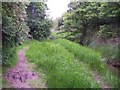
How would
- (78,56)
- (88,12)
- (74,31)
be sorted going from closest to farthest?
(78,56) < (88,12) < (74,31)

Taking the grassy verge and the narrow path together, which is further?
the grassy verge

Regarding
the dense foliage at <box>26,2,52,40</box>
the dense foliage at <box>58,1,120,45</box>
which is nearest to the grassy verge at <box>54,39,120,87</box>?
the dense foliage at <box>58,1,120,45</box>

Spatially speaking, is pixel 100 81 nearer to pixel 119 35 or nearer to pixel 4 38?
pixel 4 38

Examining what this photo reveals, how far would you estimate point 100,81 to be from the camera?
7953mm

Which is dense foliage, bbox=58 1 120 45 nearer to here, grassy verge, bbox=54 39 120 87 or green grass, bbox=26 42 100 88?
grassy verge, bbox=54 39 120 87

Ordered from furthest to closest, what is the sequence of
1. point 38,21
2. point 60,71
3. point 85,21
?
point 38,21, point 85,21, point 60,71

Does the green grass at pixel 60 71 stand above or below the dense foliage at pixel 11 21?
below

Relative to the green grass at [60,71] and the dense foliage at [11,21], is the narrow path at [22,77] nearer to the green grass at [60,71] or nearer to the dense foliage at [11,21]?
the green grass at [60,71]

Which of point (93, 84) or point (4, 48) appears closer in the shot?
point (93, 84)

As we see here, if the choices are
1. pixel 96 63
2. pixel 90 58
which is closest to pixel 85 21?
pixel 90 58

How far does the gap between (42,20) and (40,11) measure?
81cm

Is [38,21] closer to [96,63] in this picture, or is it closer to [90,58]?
[90,58]

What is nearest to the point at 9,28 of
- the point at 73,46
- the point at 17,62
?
the point at 17,62

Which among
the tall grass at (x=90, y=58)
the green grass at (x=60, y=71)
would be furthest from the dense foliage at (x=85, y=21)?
the green grass at (x=60, y=71)
